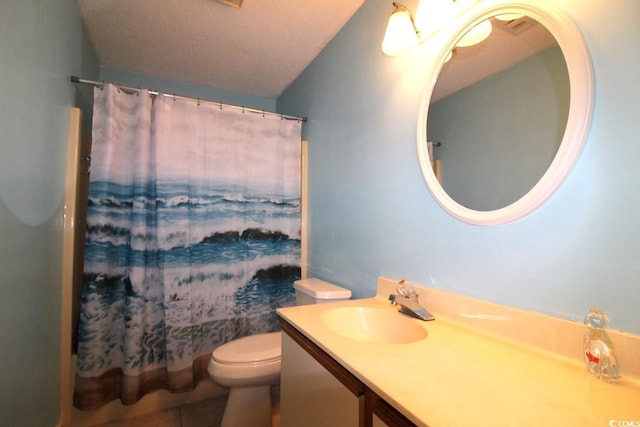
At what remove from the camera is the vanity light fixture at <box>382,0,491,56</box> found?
0.93m

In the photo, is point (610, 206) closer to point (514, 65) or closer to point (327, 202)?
point (514, 65)

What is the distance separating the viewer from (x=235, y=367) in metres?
1.30

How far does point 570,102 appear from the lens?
2.24 ft

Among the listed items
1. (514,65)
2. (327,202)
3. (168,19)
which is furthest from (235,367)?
(168,19)

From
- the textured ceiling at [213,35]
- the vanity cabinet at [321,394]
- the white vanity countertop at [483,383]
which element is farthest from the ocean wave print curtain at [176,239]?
the white vanity countertop at [483,383]

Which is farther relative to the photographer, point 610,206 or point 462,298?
point 462,298

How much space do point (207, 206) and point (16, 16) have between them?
1.10 m

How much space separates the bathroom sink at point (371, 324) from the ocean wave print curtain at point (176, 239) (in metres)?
0.96

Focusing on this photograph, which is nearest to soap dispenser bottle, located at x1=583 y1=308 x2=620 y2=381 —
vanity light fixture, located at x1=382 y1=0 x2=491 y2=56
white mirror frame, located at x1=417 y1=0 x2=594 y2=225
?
white mirror frame, located at x1=417 y1=0 x2=594 y2=225

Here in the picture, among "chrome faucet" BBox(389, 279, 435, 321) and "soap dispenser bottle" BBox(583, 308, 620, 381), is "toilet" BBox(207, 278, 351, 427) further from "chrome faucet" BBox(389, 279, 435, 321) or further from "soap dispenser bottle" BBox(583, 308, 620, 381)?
"soap dispenser bottle" BBox(583, 308, 620, 381)

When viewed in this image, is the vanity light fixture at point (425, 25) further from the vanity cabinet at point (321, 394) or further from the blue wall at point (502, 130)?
the vanity cabinet at point (321, 394)

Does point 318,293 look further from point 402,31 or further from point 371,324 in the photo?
point 402,31

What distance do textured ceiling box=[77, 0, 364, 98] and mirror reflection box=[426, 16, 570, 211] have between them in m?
0.91

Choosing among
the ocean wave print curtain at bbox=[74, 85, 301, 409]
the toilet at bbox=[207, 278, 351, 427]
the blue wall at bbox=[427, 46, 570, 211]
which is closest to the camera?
the blue wall at bbox=[427, 46, 570, 211]
